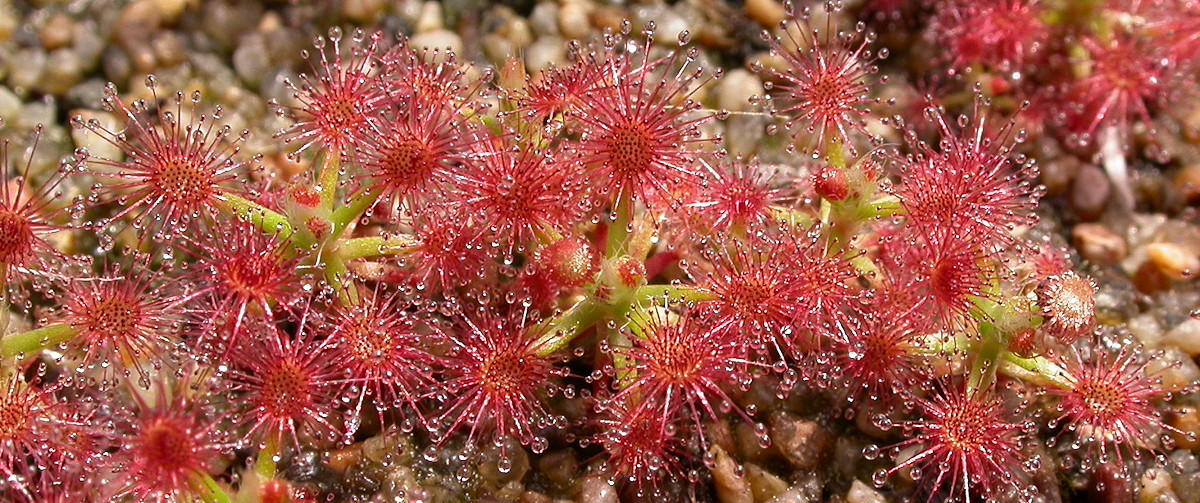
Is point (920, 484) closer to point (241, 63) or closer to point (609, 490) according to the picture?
point (609, 490)

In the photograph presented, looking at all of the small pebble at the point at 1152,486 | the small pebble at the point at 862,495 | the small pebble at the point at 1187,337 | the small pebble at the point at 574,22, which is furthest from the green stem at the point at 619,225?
the small pebble at the point at 1187,337

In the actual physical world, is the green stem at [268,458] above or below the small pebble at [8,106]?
below

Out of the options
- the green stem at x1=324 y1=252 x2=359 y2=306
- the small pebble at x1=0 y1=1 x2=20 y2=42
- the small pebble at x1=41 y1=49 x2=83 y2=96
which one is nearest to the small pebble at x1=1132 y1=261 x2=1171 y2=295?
the green stem at x1=324 y1=252 x2=359 y2=306

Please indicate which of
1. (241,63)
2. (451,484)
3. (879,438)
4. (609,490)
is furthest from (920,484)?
(241,63)

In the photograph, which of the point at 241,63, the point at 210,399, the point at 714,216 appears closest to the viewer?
the point at 210,399

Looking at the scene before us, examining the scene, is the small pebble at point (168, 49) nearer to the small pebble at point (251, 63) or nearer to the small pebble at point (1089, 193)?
the small pebble at point (251, 63)

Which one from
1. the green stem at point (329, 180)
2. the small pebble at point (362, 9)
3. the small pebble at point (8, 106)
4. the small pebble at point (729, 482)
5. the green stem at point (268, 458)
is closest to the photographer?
the green stem at point (268, 458)
